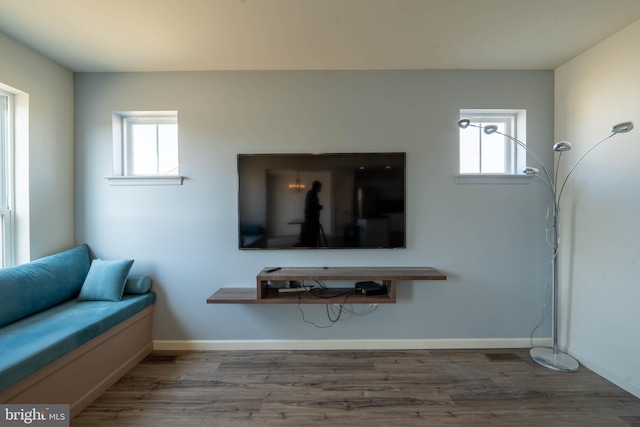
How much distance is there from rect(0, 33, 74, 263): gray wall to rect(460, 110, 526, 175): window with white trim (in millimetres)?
3629

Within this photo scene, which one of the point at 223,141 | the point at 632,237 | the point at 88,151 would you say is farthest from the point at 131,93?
the point at 632,237

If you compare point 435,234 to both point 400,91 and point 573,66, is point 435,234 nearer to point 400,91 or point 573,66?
point 400,91

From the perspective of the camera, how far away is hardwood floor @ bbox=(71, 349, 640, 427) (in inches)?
60.9

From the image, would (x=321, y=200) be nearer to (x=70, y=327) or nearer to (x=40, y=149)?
(x=70, y=327)

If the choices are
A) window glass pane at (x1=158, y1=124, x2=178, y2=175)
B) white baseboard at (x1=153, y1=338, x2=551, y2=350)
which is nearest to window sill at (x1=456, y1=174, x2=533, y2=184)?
white baseboard at (x1=153, y1=338, x2=551, y2=350)

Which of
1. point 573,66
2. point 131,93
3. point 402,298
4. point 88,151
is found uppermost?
point 573,66

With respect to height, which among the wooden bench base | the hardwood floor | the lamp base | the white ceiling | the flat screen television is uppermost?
the white ceiling

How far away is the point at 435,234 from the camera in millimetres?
2309

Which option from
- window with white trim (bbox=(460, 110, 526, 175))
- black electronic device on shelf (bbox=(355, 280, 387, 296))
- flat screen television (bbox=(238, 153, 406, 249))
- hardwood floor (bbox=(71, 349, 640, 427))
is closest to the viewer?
hardwood floor (bbox=(71, 349, 640, 427))

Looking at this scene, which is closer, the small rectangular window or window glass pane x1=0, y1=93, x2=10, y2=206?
window glass pane x1=0, y1=93, x2=10, y2=206

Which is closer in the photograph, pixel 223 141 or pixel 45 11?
pixel 45 11

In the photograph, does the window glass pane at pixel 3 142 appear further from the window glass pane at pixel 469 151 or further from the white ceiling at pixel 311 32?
the window glass pane at pixel 469 151

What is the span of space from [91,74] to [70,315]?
2103mm

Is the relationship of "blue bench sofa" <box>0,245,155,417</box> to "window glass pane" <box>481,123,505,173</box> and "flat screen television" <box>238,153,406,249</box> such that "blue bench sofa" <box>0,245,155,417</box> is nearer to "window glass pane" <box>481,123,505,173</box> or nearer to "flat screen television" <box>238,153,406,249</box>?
"flat screen television" <box>238,153,406,249</box>
